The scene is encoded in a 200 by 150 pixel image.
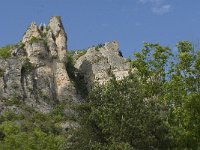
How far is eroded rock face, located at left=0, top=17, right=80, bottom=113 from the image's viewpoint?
10869cm

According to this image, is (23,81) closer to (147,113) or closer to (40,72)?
(40,72)

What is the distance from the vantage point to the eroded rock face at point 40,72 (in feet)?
357

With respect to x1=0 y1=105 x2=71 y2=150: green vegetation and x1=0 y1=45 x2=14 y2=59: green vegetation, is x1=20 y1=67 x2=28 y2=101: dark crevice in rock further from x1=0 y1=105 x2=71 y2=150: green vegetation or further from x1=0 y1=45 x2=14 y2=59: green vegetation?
x1=0 y1=105 x2=71 y2=150: green vegetation

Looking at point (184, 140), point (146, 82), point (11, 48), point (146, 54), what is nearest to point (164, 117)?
point (184, 140)

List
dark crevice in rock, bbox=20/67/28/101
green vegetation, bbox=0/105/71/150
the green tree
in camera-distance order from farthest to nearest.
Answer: dark crevice in rock, bbox=20/67/28/101 → green vegetation, bbox=0/105/71/150 → the green tree

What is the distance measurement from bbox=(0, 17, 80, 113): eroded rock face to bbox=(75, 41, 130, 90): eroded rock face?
18.9 feet

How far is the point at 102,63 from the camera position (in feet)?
405

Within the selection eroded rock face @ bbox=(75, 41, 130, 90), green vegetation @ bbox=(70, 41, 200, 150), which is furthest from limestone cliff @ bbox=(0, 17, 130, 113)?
green vegetation @ bbox=(70, 41, 200, 150)

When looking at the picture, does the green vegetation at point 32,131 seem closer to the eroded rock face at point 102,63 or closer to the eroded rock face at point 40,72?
the eroded rock face at point 40,72

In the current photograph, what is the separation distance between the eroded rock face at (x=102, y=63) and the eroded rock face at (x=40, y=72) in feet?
18.9

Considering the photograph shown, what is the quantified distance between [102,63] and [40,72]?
1469cm

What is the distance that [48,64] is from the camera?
11900cm

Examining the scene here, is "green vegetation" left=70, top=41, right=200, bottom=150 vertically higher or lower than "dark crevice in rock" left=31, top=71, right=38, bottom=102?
lower

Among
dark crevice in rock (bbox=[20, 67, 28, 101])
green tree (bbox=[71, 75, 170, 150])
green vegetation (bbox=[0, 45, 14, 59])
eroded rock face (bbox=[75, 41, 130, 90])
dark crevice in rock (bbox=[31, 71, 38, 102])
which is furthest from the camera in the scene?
eroded rock face (bbox=[75, 41, 130, 90])
